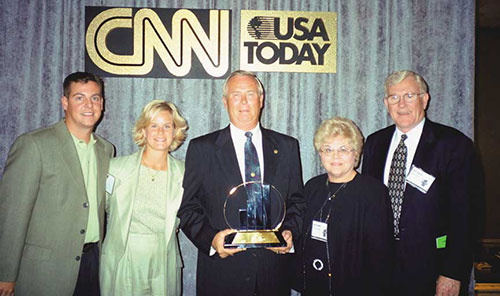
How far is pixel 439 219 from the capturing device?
217 cm

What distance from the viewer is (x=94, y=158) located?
94.3 inches

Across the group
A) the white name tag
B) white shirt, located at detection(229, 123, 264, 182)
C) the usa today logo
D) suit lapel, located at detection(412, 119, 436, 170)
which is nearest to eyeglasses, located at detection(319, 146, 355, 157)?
white shirt, located at detection(229, 123, 264, 182)

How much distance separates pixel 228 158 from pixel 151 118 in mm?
718

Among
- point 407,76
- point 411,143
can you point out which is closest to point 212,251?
point 411,143

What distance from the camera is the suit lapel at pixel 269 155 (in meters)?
2.07

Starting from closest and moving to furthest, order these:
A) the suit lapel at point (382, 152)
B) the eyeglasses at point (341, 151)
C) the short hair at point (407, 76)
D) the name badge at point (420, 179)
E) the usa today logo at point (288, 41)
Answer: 1. the eyeglasses at point (341, 151)
2. the name badge at point (420, 179)
3. the short hair at point (407, 76)
4. the suit lapel at point (382, 152)
5. the usa today logo at point (288, 41)

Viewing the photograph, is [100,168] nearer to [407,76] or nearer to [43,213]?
[43,213]

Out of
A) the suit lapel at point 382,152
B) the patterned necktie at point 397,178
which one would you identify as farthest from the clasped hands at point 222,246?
the suit lapel at point 382,152

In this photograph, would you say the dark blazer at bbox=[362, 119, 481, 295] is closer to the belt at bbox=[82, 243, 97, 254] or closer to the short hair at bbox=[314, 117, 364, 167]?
the short hair at bbox=[314, 117, 364, 167]

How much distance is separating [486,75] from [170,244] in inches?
288

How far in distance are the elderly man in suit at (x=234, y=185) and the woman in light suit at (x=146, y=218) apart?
0.25 m

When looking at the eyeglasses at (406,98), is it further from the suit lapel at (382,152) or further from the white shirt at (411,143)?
the suit lapel at (382,152)

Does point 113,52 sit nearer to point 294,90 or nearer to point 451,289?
point 294,90

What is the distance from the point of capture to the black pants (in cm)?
228
